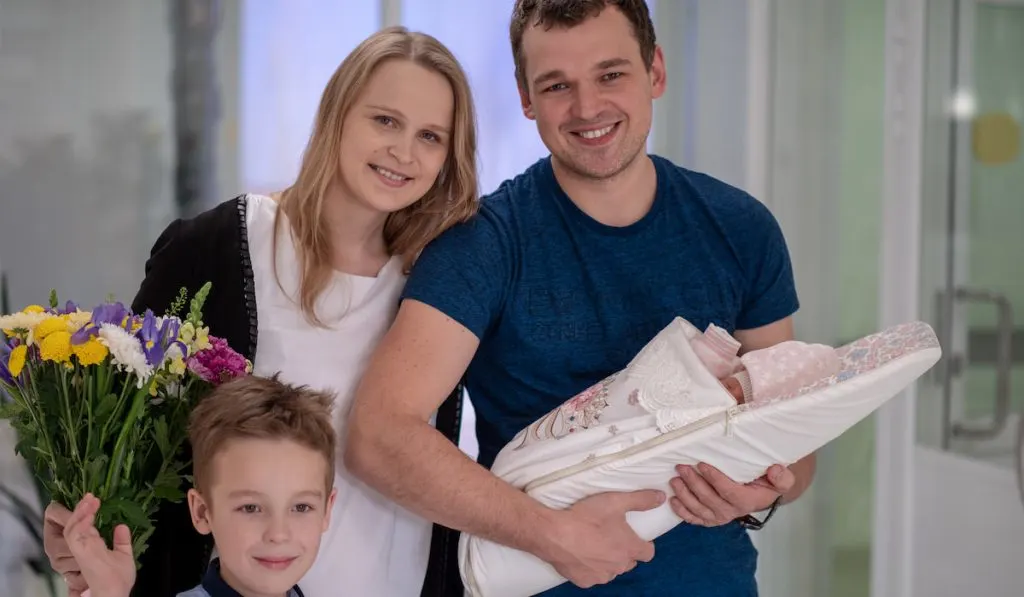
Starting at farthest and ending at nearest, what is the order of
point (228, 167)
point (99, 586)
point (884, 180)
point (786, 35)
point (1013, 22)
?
point (228, 167) < point (786, 35) < point (884, 180) < point (1013, 22) < point (99, 586)

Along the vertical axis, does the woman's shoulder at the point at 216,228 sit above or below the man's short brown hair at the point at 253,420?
above

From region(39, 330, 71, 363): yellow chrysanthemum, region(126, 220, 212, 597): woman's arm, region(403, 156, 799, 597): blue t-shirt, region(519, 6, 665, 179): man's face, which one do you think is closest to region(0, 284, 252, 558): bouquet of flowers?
region(39, 330, 71, 363): yellow chrysanthemum

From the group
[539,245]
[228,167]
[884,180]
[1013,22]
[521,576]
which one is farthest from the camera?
[228,167]

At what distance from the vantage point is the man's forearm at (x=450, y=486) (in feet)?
5.27

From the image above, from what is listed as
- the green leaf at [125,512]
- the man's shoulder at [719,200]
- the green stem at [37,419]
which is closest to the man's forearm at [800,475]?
the man's shoulder at [719,200]

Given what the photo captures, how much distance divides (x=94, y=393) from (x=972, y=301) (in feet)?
7.77

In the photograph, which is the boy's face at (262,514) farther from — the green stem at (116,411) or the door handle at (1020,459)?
the door handle at (1020,459)

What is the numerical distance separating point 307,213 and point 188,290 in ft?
0.80

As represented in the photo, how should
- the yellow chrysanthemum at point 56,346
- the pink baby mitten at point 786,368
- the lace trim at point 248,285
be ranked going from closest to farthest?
the yellow chrysanthemum at point 56,346 → the pink baby mitten at point 786,368 → the lace trim at point 248,285

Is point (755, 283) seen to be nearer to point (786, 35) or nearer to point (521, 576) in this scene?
point (521, 576)

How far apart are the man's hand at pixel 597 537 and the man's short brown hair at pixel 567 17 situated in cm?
76

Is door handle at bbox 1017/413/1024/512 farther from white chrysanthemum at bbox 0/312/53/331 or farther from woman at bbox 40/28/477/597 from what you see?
white chrysanthemum at bbox 0/312/53/331

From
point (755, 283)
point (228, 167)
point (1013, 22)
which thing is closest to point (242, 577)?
point (755, 283)

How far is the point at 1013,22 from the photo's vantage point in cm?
275
